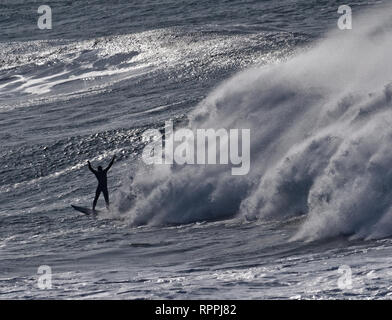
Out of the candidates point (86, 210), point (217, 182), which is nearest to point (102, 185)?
point (86, 210)

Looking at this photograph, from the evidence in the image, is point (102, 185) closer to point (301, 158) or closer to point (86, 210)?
point (86, 210)

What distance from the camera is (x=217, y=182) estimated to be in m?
24.4

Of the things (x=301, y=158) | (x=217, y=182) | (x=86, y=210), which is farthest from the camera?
(x=86, y=210)

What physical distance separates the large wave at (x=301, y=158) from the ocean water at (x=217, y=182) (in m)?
0.04

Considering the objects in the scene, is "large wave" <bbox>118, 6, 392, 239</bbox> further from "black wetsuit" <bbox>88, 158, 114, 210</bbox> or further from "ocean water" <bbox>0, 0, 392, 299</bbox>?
"black wetsuit" <bbox>88, 158, 114, 210</bbox>

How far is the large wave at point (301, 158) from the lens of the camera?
20.7 meters

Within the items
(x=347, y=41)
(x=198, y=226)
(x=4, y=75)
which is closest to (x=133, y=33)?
(x=4, y=75)

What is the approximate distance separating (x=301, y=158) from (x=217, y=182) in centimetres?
225

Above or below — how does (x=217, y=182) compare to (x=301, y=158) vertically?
below

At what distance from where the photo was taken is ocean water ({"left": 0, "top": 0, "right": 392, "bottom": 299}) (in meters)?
18.1

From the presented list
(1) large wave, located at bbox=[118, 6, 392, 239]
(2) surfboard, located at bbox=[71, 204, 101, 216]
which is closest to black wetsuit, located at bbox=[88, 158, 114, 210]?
(2) surfboard, located at bbox=[71, 204, 101, 216]

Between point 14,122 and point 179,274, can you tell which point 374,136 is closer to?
point 179,274

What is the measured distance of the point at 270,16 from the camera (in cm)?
5131

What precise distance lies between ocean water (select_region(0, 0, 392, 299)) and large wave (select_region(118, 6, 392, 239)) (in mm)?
39
